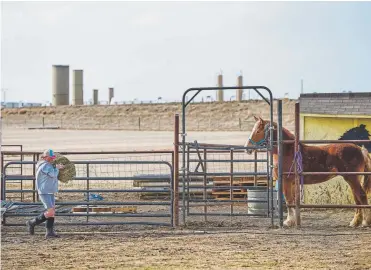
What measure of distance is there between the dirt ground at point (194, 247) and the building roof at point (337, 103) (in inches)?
130

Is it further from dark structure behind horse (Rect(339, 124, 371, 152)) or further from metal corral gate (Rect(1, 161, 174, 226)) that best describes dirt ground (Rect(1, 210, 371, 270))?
dark structure behind horse (Rect(339, 124, 371, 152))

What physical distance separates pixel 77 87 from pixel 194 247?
61.7m

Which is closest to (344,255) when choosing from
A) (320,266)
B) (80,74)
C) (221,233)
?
(320,266)

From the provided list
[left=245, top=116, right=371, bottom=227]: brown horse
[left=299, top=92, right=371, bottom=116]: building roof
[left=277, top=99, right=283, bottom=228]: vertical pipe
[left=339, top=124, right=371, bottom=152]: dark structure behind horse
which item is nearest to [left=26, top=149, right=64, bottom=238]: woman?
[left=245, top=116, right=371, bottom=227]: brown horse

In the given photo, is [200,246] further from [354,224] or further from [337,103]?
[337,103]

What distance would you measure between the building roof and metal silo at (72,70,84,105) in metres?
55.4

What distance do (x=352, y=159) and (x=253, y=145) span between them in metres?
1.61

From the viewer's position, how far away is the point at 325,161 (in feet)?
44.8

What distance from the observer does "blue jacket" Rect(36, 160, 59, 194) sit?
1179 centimetres

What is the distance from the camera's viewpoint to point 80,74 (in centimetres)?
7131

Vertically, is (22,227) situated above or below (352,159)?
below

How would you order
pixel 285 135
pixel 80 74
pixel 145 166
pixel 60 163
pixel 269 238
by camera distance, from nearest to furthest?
1. pixel 269 238
2. pixel 60 163
3. pixel 285 135
4. pixel 145 166
5. pixel 80 74

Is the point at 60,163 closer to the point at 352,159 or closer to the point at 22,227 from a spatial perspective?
the point at 22,227

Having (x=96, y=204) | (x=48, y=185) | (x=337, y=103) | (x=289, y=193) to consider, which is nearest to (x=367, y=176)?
(x=289, y=193)
